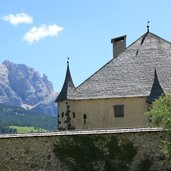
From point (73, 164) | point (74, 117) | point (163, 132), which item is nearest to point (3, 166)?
point (73, 164)

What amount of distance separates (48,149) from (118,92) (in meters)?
14.8

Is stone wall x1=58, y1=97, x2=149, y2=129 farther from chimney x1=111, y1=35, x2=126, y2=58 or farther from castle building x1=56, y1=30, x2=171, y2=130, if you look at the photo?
chimney x1=111, y1=35, x2=126, y2=58

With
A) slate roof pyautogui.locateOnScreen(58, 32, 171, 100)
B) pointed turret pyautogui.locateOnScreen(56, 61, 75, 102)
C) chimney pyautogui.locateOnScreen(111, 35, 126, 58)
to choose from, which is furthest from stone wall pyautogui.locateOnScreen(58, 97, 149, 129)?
chimney pyautogui.locateOnScreen(111, 35, 126, 58)

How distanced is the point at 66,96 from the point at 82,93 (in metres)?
1.69

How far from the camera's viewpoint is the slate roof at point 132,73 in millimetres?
47875

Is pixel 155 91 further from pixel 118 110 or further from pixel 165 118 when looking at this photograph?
pixel 165 118

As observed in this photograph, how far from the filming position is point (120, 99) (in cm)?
4759

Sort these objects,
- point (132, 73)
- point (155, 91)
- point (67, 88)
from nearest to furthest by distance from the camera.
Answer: point (155, 91), point (132, 73), point (67, 88)

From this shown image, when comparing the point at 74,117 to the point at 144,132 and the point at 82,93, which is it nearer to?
the point at 82,93

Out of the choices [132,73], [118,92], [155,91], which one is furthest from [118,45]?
[155,91]

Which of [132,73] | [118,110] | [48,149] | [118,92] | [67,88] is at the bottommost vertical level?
[48,149]

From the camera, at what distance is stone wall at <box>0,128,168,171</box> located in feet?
113

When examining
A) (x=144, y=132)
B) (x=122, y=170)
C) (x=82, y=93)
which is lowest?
(x=122, y=170)

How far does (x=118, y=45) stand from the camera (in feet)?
186
